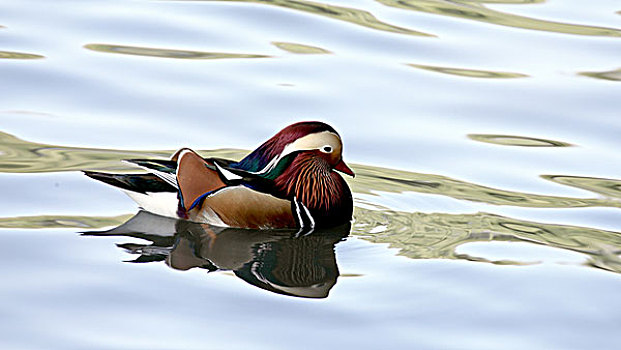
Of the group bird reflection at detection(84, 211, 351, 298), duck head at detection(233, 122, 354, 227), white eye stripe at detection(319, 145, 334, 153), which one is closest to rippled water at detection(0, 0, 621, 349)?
bird reflection at detection(84, 211, 351, 298)

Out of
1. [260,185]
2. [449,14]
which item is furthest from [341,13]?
[260,185]

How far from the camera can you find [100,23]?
11.4 meters

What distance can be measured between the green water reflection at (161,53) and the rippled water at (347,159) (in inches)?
1.3

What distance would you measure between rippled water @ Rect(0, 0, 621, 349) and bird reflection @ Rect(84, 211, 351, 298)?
17 mm

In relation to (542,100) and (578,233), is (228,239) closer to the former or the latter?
(578,233)

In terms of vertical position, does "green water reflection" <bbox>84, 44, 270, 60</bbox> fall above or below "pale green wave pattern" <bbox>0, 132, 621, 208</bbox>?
above

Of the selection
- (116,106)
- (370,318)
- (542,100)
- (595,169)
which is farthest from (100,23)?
(370,318)

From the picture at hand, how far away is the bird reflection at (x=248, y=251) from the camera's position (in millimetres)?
5879

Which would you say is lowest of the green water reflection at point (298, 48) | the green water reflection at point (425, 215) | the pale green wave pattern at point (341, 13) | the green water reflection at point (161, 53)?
the green water reflection at point (425, 215)

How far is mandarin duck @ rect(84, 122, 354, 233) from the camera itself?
21.8 ft

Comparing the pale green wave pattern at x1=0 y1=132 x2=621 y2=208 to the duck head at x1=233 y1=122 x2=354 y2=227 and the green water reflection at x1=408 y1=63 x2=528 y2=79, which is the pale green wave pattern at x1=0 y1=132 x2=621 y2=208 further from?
the green water reflection at x1=408 y1=63 x2=528 y2=79

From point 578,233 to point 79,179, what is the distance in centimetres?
289

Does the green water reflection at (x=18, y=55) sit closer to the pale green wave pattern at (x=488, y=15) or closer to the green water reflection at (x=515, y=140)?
the green water reflection at (x=515, y=140)

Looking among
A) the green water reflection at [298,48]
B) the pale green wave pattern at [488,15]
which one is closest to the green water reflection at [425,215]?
the green water reflection at [298,48]
